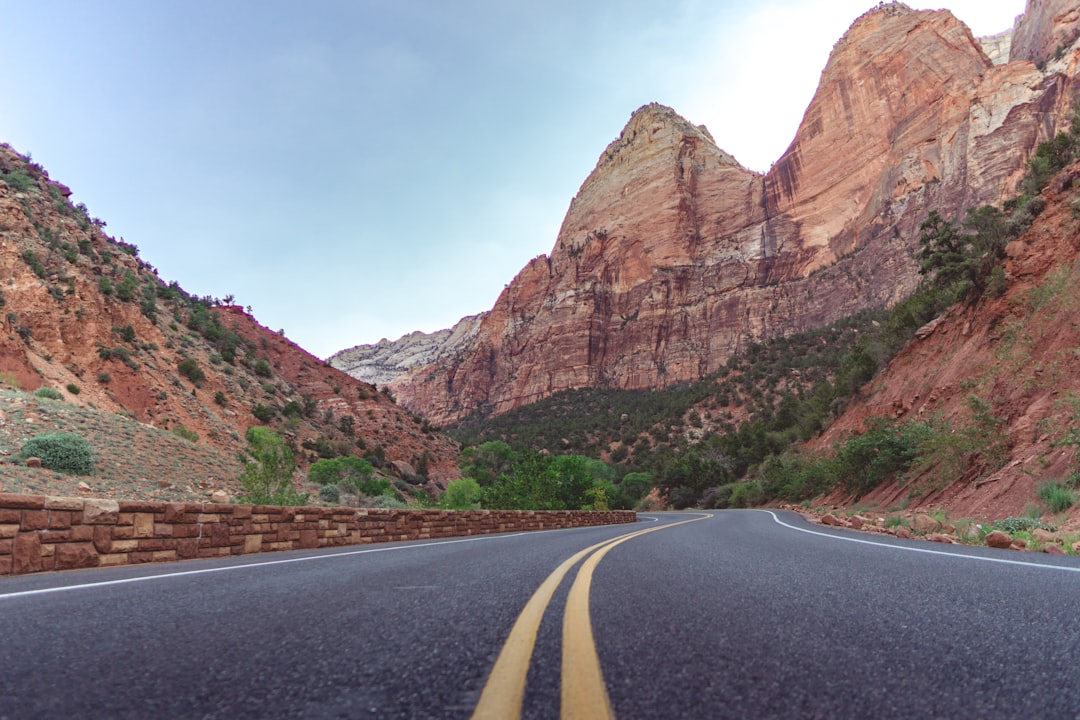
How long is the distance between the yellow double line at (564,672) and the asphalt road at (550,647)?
11 mm

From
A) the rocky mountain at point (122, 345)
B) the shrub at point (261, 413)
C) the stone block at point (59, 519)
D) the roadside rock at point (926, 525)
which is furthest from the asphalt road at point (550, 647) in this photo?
the shrub at point (261, 413)

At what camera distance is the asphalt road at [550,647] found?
1.84 metres

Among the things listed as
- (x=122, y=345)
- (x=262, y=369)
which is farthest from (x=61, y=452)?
(x=262, y=369)

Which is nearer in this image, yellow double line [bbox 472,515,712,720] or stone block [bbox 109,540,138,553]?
yellow double line [bbox 472,515,712,720]

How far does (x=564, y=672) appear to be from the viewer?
210cm

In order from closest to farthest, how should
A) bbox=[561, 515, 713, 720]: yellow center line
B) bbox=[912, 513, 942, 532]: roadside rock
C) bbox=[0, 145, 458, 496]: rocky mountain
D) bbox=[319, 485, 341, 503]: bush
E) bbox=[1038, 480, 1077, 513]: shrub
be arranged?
bbox=[561, 515, 713, 720]: yellow center line
bbox=[1038, 480, 1077, 513]: shrub
bbox=[912, 513, 942, 532]: roadside rock
bbox=[319, 485, 341, 503]: bush
bbox=[0, 145, 458, 496]: rocky mountain

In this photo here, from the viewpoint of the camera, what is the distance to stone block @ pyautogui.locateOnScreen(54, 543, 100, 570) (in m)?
6.64

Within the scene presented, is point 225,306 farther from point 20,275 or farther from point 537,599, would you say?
point 537,599

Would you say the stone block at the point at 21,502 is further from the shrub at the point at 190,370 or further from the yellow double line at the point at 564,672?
the shrub at the point at 190,370

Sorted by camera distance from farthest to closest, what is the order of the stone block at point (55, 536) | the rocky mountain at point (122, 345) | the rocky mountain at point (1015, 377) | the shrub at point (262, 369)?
the shrub at point (262, 369)
the rocky mountain at point (122, 345)
the rocky mountain at point (1015, 377)
the stone block at point (55, 536)

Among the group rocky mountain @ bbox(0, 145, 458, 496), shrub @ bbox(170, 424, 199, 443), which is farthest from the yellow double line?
shrub @ bbox(170, 424, 199, 443)

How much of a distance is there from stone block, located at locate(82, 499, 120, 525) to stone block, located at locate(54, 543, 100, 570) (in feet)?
0.93

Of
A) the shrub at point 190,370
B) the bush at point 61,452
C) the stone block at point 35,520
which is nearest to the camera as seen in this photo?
the stone block at point 35,520

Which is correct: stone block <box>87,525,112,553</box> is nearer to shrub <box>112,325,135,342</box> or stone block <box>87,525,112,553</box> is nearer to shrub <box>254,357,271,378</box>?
shrub <box>112,325,135,342</box>
